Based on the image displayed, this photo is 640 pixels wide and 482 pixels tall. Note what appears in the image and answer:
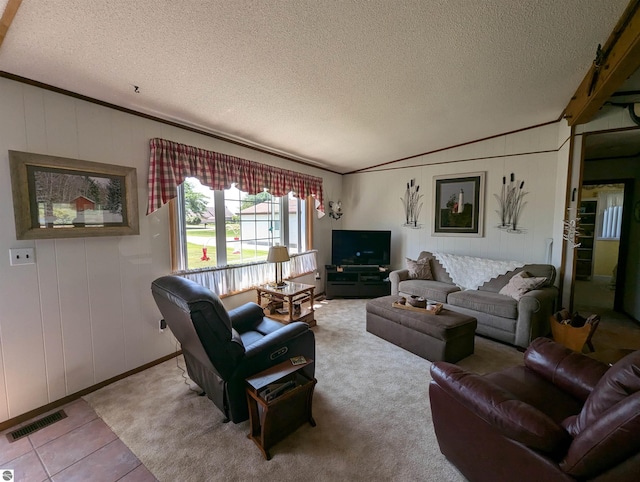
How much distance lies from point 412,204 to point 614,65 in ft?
9.91

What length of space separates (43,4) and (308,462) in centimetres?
278

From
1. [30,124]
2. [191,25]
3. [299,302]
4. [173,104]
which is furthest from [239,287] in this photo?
[191,25]

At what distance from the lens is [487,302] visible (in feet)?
10.5

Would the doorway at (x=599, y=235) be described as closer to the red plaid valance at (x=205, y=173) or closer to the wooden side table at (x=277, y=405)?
the red plaid valance at (x=205, y=173)

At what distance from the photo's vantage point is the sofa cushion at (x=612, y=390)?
1.02 meters

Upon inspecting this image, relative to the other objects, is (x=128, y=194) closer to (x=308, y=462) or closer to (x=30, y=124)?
(x=30, y=124)

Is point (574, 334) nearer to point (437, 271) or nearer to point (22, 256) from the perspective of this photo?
point (437, 271)

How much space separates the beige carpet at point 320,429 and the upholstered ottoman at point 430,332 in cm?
16

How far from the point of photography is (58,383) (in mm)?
2115

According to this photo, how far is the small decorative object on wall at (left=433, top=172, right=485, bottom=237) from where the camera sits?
426 cm

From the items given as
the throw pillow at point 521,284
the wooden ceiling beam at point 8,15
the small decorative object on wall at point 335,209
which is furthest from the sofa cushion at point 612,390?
the small decorative object on wall at point 335,209

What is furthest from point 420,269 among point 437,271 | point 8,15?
point 8,15

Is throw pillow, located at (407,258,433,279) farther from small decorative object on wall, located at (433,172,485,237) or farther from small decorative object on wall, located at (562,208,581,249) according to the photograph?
small decorative object on wall, located at (562,208,581,249)

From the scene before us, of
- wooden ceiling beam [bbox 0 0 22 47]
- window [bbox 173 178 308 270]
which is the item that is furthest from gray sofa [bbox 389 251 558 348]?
wooden ceiling beam [bbox 0 0 22 47]
